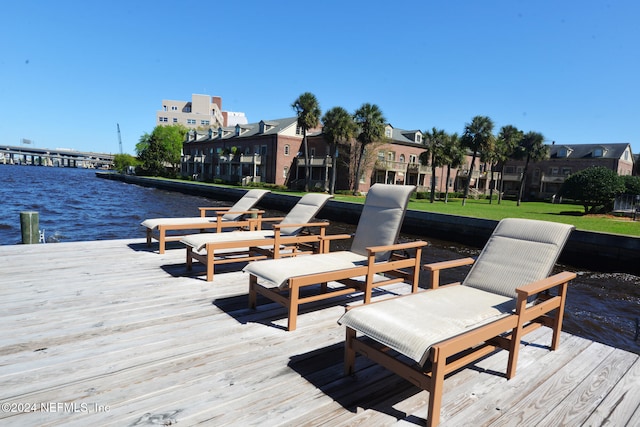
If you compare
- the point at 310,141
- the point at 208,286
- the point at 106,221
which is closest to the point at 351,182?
the point at 310,141

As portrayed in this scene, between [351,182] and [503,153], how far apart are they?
15208mm

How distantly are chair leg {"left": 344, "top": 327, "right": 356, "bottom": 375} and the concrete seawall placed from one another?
1293cm

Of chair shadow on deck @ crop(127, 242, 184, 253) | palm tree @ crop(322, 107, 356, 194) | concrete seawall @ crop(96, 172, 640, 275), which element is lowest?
concrete seawall @ crop(96, 172, 640, 275)

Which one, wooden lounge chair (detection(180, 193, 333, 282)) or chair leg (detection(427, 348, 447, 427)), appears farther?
wooden lounge chair (detection(180, 193, 333, 282))

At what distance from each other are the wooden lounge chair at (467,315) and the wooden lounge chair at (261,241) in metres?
2.23

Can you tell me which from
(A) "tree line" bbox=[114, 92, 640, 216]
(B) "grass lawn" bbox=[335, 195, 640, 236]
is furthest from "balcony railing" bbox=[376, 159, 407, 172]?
(B) "grass lawn" bbox=[335, 195, 640, 236]

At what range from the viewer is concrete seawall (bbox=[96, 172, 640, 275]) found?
38.7 feet

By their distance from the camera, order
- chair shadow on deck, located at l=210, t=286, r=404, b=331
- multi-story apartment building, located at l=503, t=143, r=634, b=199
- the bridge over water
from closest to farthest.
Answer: chair shadow on deck, located at l=210, t=286, r=404, b=331
multi-story apartment building, located at l=503, t=143, r=634, b=199
the bridge over water

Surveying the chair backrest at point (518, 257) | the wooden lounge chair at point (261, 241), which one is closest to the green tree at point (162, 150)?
the wooden lounge chair at point (261, 241)

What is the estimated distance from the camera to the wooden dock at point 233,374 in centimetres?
220

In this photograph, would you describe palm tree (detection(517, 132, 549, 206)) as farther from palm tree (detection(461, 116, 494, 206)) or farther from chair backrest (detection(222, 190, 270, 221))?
chair backrest (detection(222, 190, 270, 221))

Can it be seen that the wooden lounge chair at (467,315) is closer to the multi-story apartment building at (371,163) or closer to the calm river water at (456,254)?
the calm river water at (456,254)

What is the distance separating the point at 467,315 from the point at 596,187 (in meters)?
25.4

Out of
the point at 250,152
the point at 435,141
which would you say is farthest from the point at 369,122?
the point at 250,152
